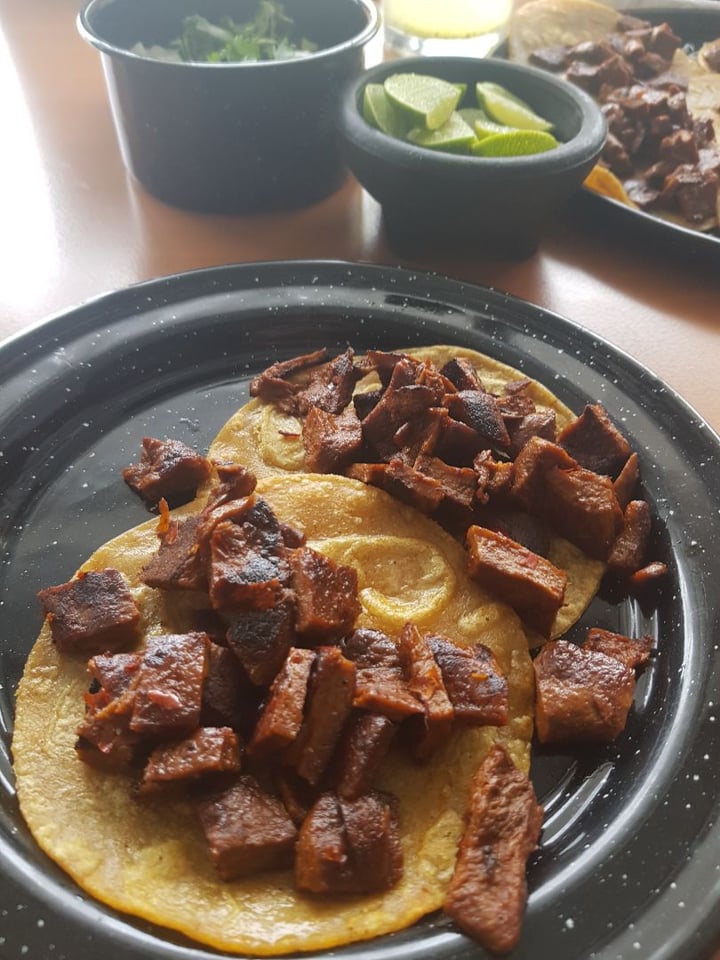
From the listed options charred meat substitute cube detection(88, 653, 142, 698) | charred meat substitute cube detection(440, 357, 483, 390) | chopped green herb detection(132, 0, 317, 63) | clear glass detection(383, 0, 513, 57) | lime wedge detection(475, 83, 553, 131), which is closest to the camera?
charred meat substitute cube detection(88, 653, 142, 698)

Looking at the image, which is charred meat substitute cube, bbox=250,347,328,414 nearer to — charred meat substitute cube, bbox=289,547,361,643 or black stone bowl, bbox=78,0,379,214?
charred meat substitute cube, bbox=289,547,361,643

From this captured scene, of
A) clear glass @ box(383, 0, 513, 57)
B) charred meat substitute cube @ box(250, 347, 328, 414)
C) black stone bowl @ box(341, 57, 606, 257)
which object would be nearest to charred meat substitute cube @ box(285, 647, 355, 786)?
charred meat substitute cube @ box(250, 347, 328, 414)

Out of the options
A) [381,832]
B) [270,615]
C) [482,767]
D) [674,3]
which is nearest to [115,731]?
[270,615]

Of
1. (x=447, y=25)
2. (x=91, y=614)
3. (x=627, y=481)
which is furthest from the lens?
(x=447, y=25)

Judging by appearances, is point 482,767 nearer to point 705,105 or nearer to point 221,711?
point 221,711

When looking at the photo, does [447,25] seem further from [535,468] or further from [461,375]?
[535,468]

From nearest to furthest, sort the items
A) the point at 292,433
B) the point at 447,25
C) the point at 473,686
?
1. the point at 473,686
2. the point at 292,433
3. the point at 447,25

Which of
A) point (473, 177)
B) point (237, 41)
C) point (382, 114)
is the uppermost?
point (237, 41)

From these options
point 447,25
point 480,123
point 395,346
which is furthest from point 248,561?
point 447,25

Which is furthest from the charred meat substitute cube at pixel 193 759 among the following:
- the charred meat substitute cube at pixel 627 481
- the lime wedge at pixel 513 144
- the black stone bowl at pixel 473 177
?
the lime wedge at pixel 513 144
